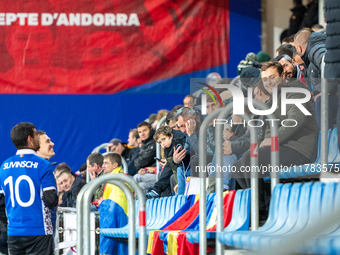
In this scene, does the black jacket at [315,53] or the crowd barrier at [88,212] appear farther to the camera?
the black jacket at [315,53]

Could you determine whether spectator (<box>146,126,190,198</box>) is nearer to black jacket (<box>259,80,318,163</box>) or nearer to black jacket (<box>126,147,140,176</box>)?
black jacket (<box>126,147,140,176</box>)

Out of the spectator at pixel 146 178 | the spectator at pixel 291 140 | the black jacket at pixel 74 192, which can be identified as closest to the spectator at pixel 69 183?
the black jacket at pixel 74 192

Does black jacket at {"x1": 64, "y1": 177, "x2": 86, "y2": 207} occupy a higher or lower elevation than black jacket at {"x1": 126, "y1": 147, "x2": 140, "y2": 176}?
lower

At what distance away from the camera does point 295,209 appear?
121 inches

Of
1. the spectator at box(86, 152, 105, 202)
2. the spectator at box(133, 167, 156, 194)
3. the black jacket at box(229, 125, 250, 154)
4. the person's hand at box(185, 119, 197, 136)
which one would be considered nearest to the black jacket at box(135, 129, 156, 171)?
the spectator at box(133, 167, 156, 194)

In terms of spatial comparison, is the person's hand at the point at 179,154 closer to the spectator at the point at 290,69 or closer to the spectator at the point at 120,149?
the spectator at the point at 290,69

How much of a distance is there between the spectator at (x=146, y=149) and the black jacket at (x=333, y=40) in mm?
4438

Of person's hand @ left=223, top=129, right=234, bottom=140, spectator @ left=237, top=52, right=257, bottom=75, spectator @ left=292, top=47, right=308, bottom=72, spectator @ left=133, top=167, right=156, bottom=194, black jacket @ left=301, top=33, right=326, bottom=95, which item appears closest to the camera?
person's hand @ left=223, top=129, right=234, bottom=140

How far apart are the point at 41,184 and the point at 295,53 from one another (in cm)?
252

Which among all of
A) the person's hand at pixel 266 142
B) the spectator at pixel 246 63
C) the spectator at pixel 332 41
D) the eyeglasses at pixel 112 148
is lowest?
the person's hand at pixel 266 142

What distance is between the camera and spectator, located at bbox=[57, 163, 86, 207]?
7.95m

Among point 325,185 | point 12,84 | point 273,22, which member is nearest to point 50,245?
point 325,185

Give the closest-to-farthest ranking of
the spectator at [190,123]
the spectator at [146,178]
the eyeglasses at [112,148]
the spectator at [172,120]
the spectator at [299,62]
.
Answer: the spectator at [190,123], the spectator at [299,62], the spectator at [172,120], the spectator at [146,178], the eyeglasses at [112,148]

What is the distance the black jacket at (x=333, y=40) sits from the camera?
3398mm
